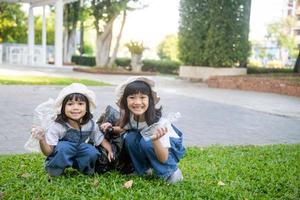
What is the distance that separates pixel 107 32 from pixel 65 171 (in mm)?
19476

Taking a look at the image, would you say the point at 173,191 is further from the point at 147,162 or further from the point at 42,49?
the point at 42,49

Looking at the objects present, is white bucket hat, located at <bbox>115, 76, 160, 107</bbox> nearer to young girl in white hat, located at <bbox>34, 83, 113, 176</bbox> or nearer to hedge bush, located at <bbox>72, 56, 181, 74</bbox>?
young girl in white hat, located at <bbox>34, 83, 113, 176</bbox>

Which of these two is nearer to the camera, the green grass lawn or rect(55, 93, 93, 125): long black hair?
the green grass lawn

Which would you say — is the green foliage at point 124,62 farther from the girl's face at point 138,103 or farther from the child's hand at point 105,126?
the girl's face at point 138,103

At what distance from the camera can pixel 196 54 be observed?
18.9m

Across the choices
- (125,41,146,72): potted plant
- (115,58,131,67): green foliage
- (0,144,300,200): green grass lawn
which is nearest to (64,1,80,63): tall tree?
(115,58,131,67): green foliage

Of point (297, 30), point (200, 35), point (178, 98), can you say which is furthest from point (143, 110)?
point (297, 30)

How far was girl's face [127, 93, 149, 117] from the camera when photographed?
11.8ft

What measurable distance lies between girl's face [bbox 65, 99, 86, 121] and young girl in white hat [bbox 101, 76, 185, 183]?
24cm

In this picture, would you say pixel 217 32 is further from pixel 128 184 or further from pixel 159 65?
pixel 128 184

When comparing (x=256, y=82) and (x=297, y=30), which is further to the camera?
(x=297, y=30)

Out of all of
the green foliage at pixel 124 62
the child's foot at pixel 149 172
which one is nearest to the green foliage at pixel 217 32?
the green foliage at pixel 124 62

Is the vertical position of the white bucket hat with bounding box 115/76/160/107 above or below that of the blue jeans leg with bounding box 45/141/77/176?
above

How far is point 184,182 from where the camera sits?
12.4ft
